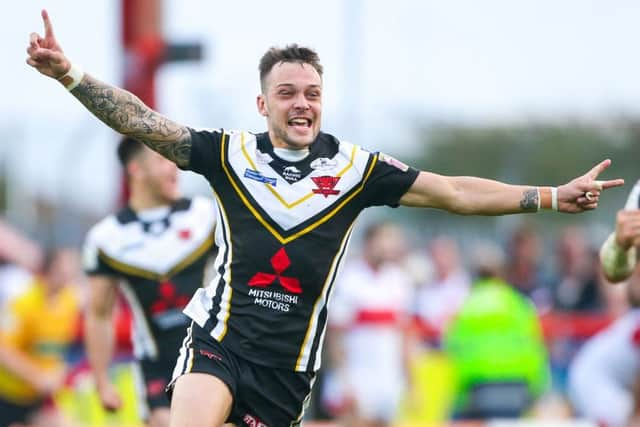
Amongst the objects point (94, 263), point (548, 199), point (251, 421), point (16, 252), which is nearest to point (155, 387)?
point (94, 263)

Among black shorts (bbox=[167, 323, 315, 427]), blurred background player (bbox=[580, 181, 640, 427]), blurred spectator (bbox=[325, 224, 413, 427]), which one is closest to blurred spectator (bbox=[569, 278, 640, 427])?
blurred background player (bbox=[580, 181, 640, 427])

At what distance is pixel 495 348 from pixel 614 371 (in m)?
4.03

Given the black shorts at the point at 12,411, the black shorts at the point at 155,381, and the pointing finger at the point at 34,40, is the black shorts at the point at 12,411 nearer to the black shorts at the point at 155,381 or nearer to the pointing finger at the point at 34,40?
the black shorts at the point at 155,381

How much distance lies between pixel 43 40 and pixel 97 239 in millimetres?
2797

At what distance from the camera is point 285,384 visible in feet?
21.8

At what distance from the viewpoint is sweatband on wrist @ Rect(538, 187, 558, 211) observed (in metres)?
6.55

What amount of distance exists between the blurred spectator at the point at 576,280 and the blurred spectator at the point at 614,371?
5.46 metres

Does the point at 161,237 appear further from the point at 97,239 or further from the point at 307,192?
the point at 307,192

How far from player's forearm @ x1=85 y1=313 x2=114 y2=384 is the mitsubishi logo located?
106 inches

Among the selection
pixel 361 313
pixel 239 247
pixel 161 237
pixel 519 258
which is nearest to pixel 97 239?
pixel 161 237

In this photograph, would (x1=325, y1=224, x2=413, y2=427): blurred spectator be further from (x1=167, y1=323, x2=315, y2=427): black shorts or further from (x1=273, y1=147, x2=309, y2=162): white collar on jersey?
(x1=273, y1=147, x2=309, y2=162): white collar on jersey

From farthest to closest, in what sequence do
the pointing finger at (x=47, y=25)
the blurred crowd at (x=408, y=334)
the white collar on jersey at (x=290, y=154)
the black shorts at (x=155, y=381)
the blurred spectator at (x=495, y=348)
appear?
the blurred spectator at (x=495, y=348) → the blurred crowd at (x=408, y=334) → the black shorts at (x=155, y=381) → the white collar on jersey at (x=290, y=154) → the pointing finger at (x=47, y=25)

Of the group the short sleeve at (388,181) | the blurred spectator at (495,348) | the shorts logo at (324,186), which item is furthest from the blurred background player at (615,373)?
the blurred spectator at (495,348)

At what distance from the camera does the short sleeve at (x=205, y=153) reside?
6.60 metres
